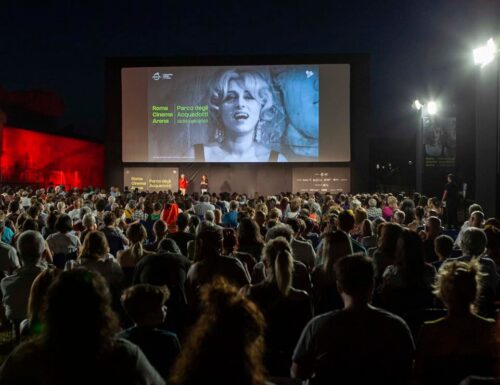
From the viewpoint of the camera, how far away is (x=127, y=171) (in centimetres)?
2572

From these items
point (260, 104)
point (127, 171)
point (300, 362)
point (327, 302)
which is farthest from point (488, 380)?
point (127, 171)

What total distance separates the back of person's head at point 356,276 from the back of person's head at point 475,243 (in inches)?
98.7

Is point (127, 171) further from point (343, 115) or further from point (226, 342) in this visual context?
point (226, 342)

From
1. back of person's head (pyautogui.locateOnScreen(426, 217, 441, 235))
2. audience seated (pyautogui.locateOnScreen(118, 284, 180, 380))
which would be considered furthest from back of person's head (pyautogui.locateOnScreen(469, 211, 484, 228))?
audience seated (pyautogui.locateOnScreen(118, 284, 180, 380))

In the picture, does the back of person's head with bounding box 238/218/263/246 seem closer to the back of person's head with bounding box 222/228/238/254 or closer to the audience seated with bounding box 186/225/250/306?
the back of person's head with bounding box 222/228/238/254

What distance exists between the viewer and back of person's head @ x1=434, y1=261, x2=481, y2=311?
2.77 meters

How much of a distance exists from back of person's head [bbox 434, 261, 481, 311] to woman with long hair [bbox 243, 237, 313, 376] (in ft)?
3.65

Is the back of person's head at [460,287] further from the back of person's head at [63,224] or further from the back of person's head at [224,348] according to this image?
the back of person's head at [63,224]

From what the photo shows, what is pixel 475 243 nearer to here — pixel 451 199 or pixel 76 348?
pixel 76 348

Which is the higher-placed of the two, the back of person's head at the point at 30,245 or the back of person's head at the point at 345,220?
the back of person's head at the point at 345,220

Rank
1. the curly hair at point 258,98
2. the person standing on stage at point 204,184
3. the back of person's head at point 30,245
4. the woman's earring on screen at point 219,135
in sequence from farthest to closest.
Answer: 1. the woman's earring on screen at point 219,135
2. the person standing on stage at point 204,184
3. the curly hair at point 258,98
4. the back of person's head at point 30,245

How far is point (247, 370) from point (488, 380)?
1011mm

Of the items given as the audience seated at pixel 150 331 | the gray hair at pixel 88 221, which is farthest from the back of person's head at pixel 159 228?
the audience seated at pixel 150 331

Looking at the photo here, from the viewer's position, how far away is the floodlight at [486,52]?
10.9 meters
